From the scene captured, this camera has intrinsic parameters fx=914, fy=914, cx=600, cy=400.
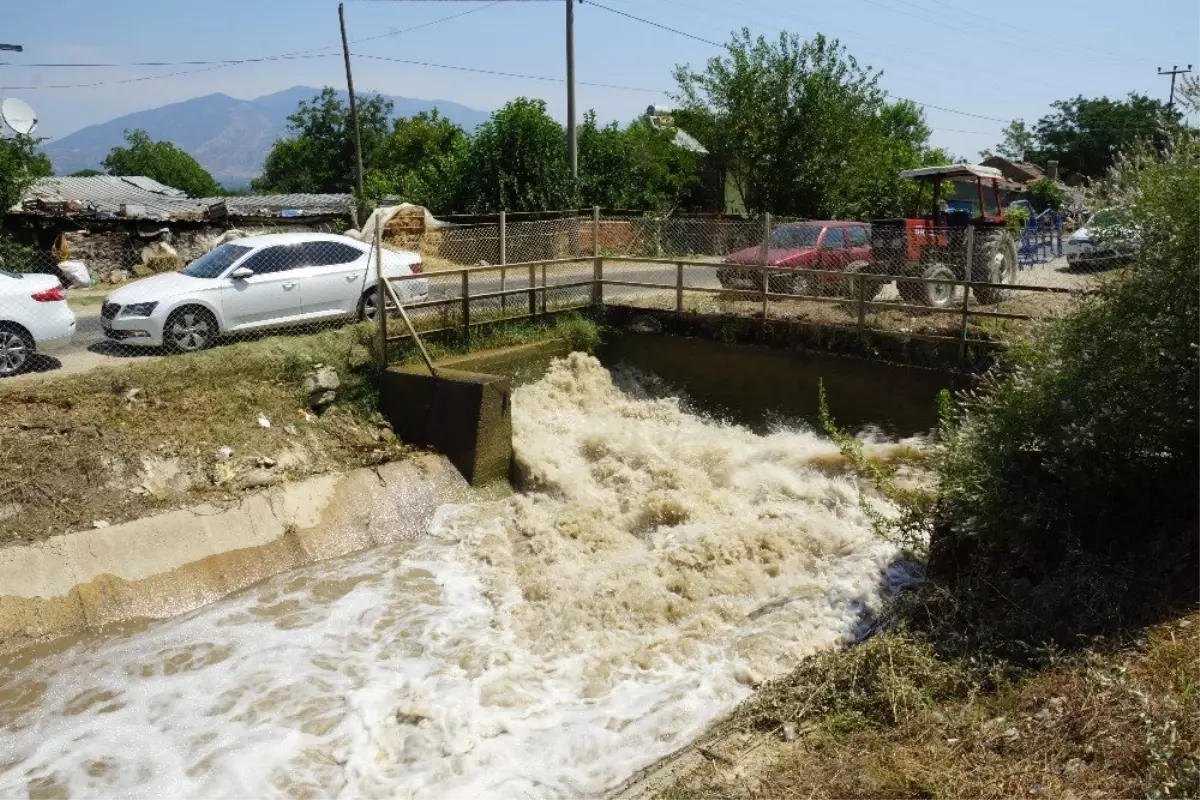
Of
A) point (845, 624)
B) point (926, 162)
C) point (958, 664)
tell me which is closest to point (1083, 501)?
point (958, 664)

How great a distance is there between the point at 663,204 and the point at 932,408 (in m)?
19.4

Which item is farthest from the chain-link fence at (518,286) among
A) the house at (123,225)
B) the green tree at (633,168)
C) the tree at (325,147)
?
the tree at (325,147)

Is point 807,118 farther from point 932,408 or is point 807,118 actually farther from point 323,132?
point 323,132

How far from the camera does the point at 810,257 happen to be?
14961 millimetres

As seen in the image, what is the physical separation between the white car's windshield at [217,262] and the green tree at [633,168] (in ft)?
47.6

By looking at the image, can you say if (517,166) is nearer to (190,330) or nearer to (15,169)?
(15,169)

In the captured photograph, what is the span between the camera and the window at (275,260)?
1296 centimetres

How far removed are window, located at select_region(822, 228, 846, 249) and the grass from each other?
7.13 meters

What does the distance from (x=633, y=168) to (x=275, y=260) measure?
56.9 feet

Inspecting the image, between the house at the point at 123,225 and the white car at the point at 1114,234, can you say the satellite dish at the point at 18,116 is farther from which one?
the white car at the point at 1114,234

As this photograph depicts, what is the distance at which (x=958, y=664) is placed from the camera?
5219mm

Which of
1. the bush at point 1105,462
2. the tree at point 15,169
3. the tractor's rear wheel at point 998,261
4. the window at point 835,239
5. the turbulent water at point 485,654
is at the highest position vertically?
the tree at point 15,169

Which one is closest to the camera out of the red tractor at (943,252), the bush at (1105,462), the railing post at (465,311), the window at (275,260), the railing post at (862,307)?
the bush at (1105,462)

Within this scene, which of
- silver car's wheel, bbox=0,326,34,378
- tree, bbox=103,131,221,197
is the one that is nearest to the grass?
silver car's wheel, bbox=0,326,34,378
